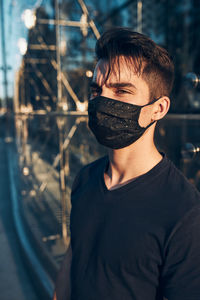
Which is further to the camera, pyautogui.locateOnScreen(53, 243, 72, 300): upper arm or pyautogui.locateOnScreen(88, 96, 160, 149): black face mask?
pyautogui.locateOnScreen(53, 243, 72, 300): upper arm

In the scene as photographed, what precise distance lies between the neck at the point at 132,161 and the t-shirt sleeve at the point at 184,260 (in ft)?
0.91

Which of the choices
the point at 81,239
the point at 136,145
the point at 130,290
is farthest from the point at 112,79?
the point at 130,290

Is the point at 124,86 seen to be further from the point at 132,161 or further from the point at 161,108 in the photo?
the point at 132,161

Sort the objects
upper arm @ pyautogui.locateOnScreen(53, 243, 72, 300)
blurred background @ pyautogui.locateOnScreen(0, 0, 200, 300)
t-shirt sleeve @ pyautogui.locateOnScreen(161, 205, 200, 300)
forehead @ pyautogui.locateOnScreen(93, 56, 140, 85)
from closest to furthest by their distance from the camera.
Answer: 1. t-shirt sleeve @ pyautogui.locateOnScreen(161, 205, 200, 300)
2. forehead @ pyautogui.locateOnScreen(93, 56, 140, 85)
3. upper arm @ pyautogui.locateOnScreen(53, 243, 72, 300)
4. blurred background @ pyautogui.locateOnScreen(0, 0, 200, 300)

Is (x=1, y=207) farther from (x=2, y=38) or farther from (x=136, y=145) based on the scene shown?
(x=2, y=38)

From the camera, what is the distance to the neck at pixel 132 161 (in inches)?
41.8

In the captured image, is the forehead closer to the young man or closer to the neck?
the young man

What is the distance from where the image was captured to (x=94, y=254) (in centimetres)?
102

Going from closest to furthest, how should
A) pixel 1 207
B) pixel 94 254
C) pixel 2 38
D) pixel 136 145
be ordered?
pixel 94 254, pixel 136 145, pixel 1 207, pixel 2 38

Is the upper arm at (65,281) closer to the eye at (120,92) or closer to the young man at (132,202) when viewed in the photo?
the young man at (132,202)

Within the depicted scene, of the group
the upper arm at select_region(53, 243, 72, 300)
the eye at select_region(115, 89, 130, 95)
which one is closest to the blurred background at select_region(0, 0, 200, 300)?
the eye at select_region(115, 89, 130, 95)

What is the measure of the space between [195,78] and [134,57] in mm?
256

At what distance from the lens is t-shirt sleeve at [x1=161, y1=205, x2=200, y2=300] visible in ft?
2.60

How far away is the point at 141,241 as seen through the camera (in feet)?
2.89
